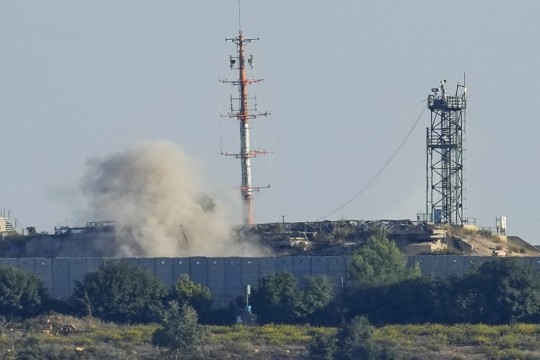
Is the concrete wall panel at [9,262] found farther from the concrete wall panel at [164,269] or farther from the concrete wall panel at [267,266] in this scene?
the concrete wall panel at [267,266]

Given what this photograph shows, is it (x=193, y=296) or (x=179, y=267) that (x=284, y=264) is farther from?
(x=193, y=296)

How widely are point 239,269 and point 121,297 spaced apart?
233 inches

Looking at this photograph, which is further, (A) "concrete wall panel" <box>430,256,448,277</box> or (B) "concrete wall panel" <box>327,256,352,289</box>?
(A) "concrete wall panel" <box>430,256,448,277</box>

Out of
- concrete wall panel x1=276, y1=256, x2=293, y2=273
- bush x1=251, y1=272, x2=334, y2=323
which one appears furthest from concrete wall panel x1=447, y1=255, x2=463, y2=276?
concrete wall panel x1=276, y1=256, x2=293, y2=273

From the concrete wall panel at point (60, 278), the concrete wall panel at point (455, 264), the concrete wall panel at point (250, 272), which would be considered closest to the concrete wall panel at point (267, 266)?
the concrete wall panel at point (250, 272)

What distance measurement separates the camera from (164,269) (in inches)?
3740

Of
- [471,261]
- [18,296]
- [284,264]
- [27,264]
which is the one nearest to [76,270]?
[27,264]

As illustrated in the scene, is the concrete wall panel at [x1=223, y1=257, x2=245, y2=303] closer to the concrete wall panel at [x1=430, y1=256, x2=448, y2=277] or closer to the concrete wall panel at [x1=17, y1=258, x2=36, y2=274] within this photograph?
the concrete wall panel at [x1=430, y1=256, x2=448, y2=277]

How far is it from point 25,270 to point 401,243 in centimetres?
1651

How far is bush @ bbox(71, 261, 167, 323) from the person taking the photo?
295ft

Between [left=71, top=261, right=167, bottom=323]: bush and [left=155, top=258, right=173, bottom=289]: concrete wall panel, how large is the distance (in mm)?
2941

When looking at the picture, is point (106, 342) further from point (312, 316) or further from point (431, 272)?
point (431, 272)

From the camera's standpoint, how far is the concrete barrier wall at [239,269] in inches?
3674

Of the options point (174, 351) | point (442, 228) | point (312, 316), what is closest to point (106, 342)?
point (174, 351)
